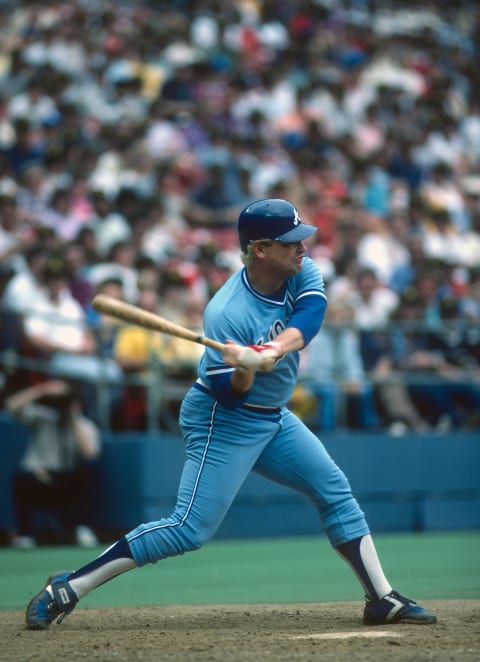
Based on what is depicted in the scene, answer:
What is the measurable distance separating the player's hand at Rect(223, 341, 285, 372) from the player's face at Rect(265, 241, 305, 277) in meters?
0.48

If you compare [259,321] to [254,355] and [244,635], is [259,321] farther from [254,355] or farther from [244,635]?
[244,635]

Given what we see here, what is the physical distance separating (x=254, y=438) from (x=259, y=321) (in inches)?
22.4

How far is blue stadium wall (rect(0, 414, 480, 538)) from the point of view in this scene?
1126 cm

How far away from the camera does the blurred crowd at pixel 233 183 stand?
1142 centimetres

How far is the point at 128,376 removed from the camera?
11.2m

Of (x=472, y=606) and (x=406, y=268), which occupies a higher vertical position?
(x=406, y=268)

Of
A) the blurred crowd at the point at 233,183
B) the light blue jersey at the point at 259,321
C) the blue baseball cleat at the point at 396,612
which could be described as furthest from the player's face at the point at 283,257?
the blurred crowd at the point at 233,183

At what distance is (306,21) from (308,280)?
48.8ft

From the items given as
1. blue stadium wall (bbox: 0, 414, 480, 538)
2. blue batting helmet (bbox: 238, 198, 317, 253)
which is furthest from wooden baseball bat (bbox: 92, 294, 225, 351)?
blue stadium wall (bbox: 0, 414, 480, 538)

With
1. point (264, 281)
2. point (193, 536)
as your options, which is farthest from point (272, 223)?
point (193, 536)

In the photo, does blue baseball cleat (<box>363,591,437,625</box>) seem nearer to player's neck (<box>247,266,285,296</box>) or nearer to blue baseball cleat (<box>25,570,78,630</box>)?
blue baseball cleat (<box>25,570,78,630</box>)

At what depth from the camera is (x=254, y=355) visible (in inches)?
218

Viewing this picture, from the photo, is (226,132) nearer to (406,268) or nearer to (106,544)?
(406,268)

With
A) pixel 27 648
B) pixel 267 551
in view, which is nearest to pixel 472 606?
pixel 27 648
